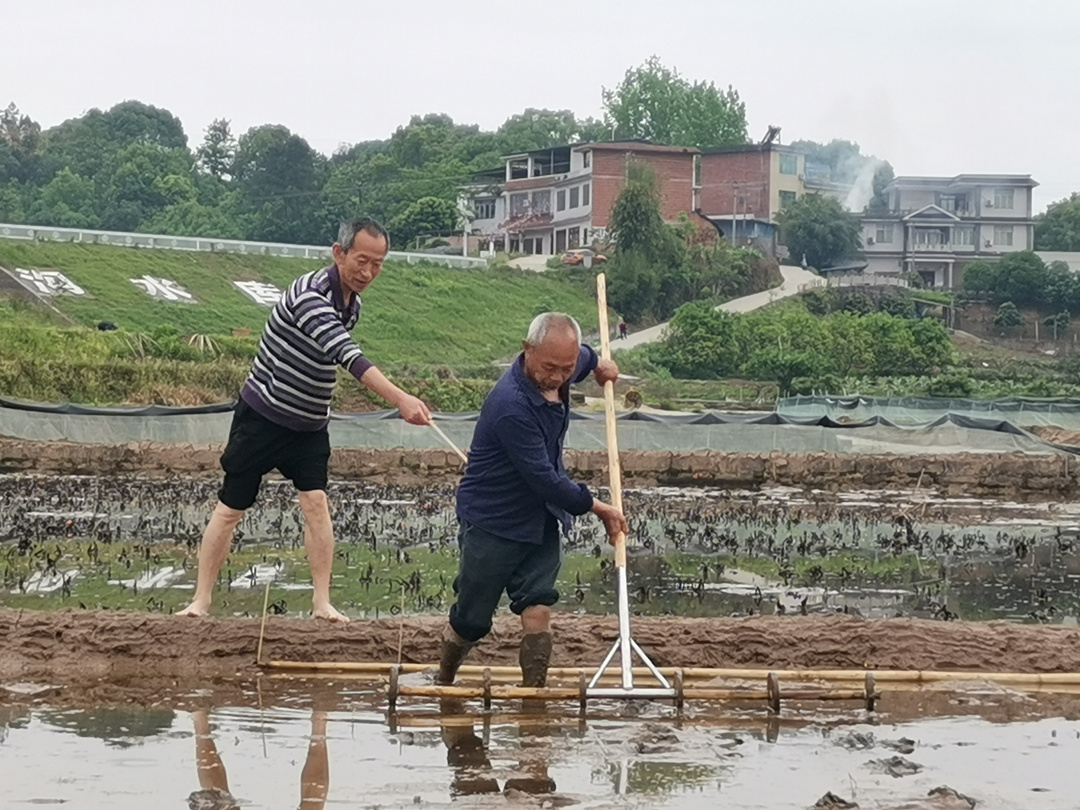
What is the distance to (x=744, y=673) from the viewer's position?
6.25m

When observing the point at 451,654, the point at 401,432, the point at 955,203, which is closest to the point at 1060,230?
the point at 955,203

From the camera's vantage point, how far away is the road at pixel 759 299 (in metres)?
58.4

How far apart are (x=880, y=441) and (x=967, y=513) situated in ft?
21.6

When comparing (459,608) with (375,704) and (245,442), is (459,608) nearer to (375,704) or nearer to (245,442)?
(375,704)

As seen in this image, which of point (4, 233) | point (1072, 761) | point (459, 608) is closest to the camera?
point (1072, 761)

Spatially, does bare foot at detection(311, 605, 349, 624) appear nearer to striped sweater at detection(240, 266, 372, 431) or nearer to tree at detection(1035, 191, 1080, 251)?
striped sweater at detection(240, 266, 372, 431)

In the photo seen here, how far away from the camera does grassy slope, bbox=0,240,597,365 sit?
4853cm

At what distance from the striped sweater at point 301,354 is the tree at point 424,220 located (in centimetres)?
7176

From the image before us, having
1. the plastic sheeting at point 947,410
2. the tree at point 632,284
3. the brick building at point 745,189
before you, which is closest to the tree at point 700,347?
the tree at point 632,284

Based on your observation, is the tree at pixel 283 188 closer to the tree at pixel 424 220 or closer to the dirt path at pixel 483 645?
the tree at pixel 424 220

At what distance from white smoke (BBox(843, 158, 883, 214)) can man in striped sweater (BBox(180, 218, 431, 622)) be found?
3451 inches

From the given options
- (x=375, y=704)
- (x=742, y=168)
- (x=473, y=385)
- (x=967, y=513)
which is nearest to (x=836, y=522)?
(x=967, y=513)

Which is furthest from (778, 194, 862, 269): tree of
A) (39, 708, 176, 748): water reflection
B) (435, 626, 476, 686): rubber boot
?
(39, 708, 176, 748): water reflection

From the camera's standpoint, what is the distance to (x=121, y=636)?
683cm
